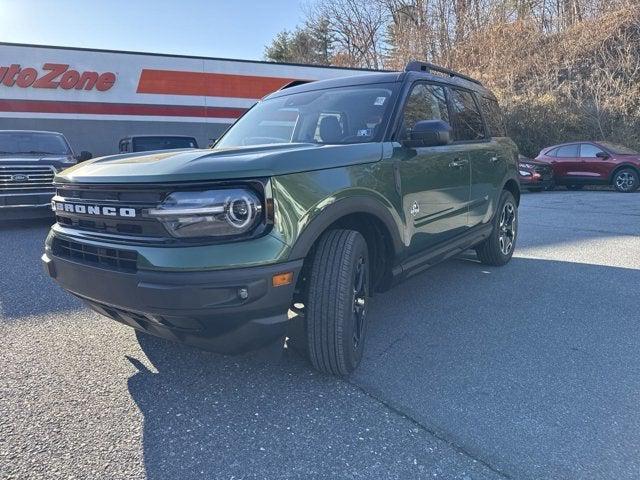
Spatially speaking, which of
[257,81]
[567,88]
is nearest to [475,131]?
[257,81]

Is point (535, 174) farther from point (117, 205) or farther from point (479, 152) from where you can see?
point (117, 205)

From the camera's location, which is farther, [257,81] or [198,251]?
[257,81]

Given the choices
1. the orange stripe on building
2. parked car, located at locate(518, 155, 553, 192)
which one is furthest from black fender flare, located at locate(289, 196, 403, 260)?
the orange stripe on building

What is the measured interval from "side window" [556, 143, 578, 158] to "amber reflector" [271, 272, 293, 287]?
49.6ft

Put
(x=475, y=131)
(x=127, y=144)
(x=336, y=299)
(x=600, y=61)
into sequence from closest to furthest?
(x=336, y=299)
(x=475, y=131)
(x=127, y=144)
(x=600, y=61)

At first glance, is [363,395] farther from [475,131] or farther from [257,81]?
[257,81]

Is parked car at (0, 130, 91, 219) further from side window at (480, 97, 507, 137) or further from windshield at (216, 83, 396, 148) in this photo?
side window at (480, 97, 507, 137)

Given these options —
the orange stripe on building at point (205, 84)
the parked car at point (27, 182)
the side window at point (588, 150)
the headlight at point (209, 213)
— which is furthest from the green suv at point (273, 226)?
the orange stripe on building at point (205, 84)

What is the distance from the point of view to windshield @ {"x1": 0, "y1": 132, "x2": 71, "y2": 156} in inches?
350

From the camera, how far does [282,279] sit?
8.10 feet

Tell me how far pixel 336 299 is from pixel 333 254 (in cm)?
25

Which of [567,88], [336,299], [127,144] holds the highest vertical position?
[567,88]

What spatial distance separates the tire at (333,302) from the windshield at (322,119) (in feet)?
2.78

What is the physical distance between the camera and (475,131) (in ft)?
16.0
